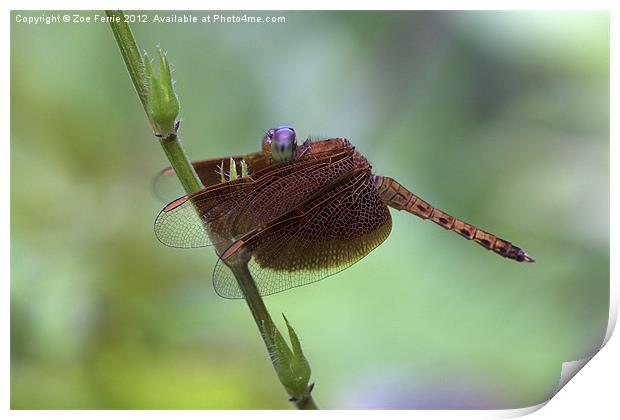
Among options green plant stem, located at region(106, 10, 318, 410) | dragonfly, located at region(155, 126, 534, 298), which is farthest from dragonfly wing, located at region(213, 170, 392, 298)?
green plant stem, located at region(106, 10, 318, 410)

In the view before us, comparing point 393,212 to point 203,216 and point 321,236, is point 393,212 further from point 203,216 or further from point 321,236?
point 203,216

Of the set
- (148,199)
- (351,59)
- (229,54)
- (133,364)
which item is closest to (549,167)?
(351,59)

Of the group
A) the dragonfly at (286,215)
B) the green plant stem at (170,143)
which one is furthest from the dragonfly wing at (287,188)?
the green plant stem at (170,143)

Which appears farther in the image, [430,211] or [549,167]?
[549,167]

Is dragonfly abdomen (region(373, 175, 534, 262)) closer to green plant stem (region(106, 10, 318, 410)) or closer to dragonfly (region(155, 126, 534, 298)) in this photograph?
dragonfly (region(155, 126, 534, 298))

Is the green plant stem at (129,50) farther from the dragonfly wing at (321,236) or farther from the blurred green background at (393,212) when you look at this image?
the blurred green background at (393,212)

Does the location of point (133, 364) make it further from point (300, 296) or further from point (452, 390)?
point (452, 390)

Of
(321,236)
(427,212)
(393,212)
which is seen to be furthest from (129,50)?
(393,212)
